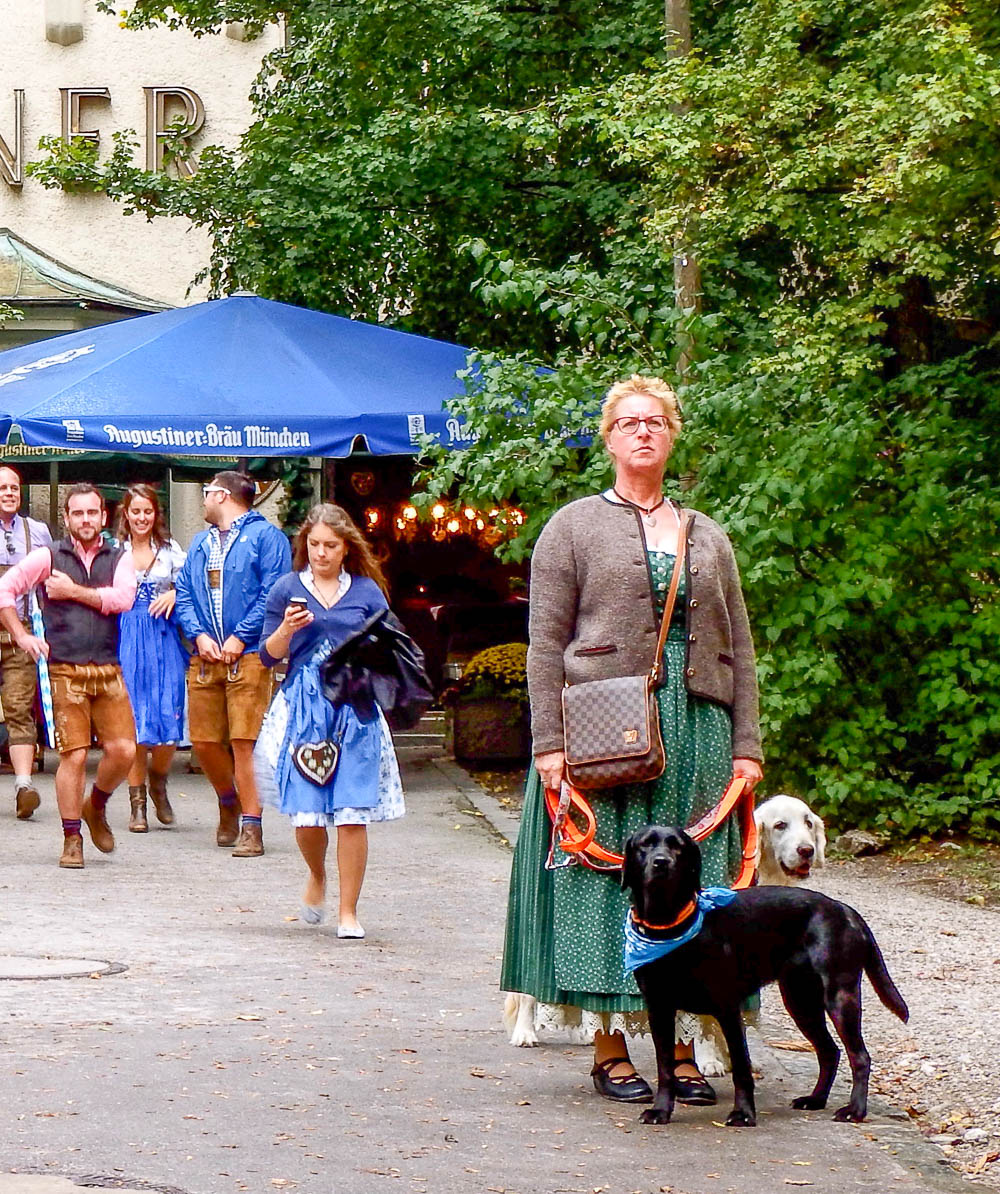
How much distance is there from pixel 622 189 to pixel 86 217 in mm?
9433

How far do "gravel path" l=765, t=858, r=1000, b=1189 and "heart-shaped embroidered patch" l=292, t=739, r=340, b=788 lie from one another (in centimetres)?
202

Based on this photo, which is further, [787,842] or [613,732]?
[787,842]

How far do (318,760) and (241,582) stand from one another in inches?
119

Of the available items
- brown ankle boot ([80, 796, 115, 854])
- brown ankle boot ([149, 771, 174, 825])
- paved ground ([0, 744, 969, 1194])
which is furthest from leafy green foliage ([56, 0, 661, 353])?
Answer: paved ground ([0, 744, 969, 1194])

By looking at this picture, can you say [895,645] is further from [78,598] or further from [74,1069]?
[74,1069]

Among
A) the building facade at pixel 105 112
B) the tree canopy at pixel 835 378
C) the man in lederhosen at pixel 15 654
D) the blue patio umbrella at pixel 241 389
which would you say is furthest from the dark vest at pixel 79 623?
the building facade at pixel 105 112

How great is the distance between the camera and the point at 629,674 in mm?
5754

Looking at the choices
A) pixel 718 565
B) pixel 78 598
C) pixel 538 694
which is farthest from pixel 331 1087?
pixel 78 598

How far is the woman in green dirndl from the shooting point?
227 inches

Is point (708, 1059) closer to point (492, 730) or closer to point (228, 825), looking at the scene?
point (228, 825)

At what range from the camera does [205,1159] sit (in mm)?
5023

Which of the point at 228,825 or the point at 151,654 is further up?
the point at 151,654

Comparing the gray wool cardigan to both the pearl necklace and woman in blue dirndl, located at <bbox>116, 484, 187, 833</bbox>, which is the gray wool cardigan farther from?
woman in blue dirndl, located at <bbox>116, 484, 187, 833</bbox>

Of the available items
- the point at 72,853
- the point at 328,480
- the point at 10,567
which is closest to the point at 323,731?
the point at 72,853
